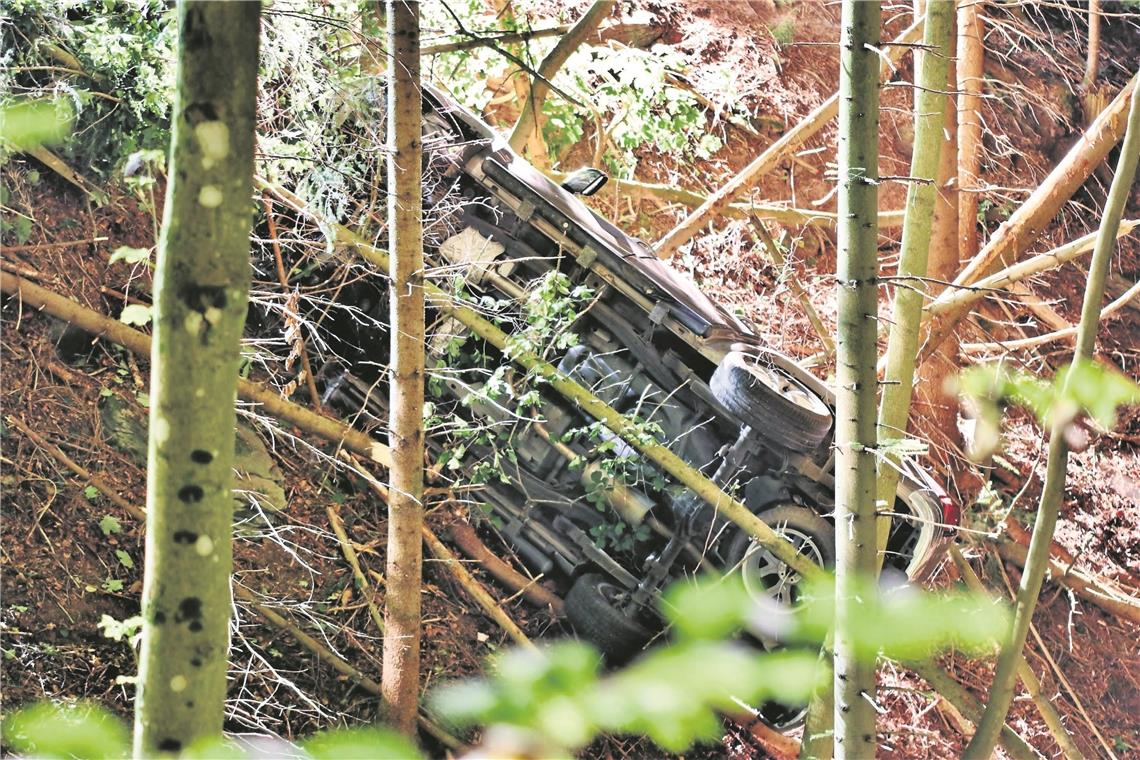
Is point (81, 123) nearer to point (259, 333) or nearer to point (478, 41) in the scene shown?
point (259, 333)

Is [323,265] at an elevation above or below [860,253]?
below

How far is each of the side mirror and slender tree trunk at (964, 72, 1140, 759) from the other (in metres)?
2.88

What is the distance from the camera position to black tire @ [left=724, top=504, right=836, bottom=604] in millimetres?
5336

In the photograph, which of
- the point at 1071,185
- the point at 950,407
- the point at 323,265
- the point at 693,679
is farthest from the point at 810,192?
the point at 693,679

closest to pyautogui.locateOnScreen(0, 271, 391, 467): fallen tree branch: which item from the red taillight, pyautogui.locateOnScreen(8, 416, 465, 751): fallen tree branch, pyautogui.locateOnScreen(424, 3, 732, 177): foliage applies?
pyautogui.locateOnScreen(8, 416, 465, 751): fallen tree branch

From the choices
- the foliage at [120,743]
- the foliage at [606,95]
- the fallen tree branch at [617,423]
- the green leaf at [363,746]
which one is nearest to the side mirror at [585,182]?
the fallen tree branch at [617,423]

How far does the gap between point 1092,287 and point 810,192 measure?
7829mm

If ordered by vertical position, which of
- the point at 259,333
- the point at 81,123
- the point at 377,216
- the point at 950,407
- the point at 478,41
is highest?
the point at 478,41

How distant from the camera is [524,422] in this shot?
5.68 m

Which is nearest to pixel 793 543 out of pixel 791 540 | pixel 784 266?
pixel 791 540

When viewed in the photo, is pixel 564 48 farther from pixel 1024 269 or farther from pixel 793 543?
pixel 793 543

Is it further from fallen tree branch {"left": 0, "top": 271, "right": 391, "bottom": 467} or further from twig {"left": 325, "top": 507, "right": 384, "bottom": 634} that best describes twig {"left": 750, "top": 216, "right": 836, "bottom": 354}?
twig {"left": 325, "top": 507, "right": 384, "bottom": 634}

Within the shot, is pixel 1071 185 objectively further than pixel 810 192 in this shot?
No

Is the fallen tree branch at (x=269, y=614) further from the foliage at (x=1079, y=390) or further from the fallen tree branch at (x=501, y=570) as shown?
the foliage at (x=1079, y=390)
